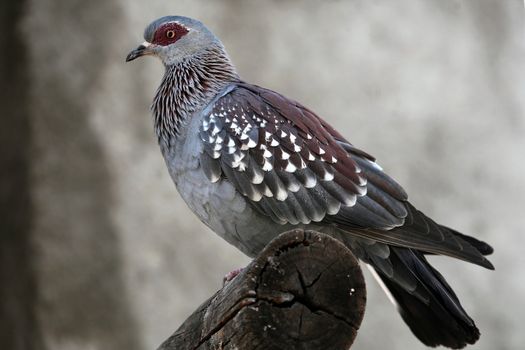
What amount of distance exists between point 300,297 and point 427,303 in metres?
1.19

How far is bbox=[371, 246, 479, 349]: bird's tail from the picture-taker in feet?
10.8

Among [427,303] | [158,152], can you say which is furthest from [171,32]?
[158,152]

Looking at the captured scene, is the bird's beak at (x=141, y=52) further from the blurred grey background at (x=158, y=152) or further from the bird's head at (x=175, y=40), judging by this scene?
the blurred grey background at (x=158, y=152)

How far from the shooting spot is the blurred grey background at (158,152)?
6008 mm

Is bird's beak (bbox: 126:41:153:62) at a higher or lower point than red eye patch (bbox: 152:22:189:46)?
higher

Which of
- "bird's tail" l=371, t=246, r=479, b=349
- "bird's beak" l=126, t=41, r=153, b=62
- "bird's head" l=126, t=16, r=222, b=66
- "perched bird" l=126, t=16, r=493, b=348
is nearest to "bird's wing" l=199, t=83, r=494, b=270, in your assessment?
"perched bird" l=126, t=16, r=493, b=348

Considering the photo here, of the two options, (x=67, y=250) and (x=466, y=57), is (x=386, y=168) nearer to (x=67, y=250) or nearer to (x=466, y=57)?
(x=466, y=57)

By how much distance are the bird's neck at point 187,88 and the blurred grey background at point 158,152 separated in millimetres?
2156

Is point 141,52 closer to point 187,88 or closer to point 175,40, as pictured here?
point 175,40

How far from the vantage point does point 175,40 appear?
4062 millimetres

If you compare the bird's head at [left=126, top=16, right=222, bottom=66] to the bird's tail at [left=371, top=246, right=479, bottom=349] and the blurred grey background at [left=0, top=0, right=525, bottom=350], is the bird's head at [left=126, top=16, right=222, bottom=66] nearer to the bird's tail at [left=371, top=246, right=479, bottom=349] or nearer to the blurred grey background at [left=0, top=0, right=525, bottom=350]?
the bird's tail at [left=371, top=246, right=479, bottom=349]

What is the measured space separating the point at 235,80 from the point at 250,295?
1781 mm

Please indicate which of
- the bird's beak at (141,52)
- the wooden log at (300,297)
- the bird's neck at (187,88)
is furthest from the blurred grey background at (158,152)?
the wooden log at (300,297)

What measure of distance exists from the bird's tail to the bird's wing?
135 millimetres
